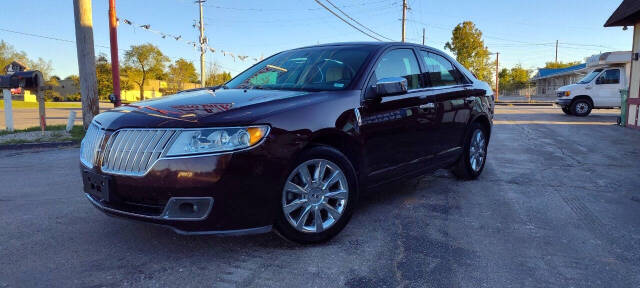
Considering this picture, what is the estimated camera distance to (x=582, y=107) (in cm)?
1759

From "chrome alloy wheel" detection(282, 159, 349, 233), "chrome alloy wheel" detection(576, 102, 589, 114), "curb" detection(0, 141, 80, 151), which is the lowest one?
"curb" detection(0, 141, 80, 151)

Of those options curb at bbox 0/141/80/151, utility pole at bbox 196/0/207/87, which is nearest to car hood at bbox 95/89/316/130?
curb at bbox 0/141/80/151

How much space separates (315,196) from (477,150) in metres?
3.12

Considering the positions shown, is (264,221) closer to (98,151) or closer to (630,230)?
(98,151)

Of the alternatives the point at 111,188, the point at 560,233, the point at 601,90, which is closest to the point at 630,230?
the point at 560,233

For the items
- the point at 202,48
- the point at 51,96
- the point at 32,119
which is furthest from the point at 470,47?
the point at 51,96

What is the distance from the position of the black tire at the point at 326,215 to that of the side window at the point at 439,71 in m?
1.79

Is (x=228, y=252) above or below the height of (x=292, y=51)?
below

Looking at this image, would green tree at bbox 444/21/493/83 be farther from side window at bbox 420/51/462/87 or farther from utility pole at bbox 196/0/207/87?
side window at bbox 420/51/462/87

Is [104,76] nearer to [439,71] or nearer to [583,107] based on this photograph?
[583,107]

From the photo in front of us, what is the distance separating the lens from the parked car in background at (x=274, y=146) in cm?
260

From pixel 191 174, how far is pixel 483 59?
4436 centimetres

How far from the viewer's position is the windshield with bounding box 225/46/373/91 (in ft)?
12.0

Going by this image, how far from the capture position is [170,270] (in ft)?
8.91
